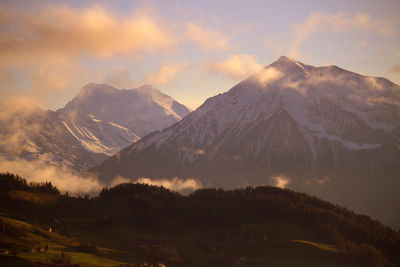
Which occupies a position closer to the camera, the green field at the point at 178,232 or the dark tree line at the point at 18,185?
the green field at the point at 178,232

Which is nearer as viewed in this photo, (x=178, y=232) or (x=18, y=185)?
(x=178, y=232)

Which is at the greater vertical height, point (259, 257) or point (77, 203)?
point (77, 203)

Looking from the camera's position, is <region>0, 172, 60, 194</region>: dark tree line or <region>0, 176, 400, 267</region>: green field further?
<region>0, 172, 60, 194</region>: dark tree line

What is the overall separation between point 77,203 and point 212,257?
6057cm

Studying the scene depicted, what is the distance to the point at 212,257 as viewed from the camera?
14062 cm

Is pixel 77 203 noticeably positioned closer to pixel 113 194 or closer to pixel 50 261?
pixel 113 194

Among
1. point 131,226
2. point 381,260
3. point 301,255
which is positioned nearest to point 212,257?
point 301,255

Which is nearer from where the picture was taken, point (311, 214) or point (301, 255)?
point (301, 255)

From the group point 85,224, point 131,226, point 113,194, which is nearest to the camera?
point 85,224

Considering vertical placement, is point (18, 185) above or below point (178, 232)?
above

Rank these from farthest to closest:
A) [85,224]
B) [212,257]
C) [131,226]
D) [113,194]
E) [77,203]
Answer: [113,194] < [77,203] < [131,226] < [85,224] < [212,257]

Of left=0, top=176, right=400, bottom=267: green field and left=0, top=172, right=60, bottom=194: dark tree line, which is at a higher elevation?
left=0, top=172, right=60, bottom=194: dark tree line

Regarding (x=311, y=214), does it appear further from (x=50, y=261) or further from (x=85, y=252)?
(x=50, y=261)

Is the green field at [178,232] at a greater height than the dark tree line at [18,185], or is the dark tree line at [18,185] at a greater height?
the dark tree line at [18,185]
